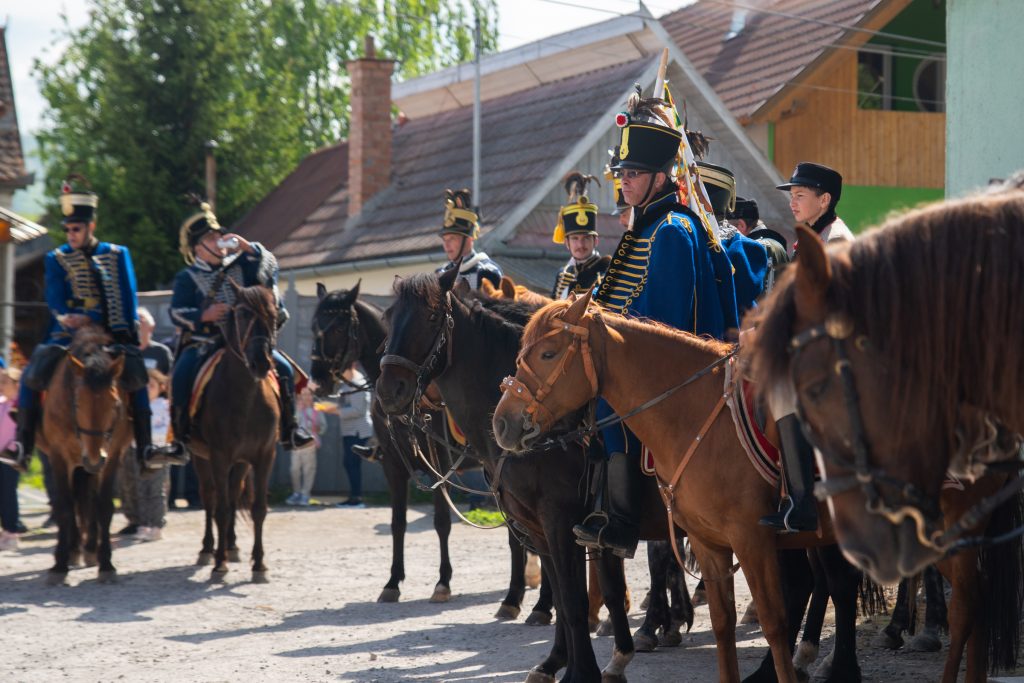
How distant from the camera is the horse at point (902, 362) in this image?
3.73 meters

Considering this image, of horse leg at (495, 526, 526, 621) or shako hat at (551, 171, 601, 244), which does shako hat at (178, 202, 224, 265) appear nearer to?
shako hat at (551, 171, 601, 244)

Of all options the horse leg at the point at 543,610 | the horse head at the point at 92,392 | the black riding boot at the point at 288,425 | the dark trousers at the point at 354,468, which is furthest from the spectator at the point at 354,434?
the horse leg at the point at 543,610

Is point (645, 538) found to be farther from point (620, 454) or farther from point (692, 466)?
point (692, 466)

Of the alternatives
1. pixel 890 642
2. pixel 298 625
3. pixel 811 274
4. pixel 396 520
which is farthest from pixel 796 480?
pixel 396 520

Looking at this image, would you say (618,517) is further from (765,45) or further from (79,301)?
(765,45)

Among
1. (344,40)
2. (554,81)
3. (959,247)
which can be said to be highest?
(344,40)

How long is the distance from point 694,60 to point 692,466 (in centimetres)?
2343

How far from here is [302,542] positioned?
556 inches

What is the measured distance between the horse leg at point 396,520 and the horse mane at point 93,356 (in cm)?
265

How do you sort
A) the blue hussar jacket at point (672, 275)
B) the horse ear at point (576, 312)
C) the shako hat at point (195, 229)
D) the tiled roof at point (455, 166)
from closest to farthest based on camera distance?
the horse ear at point (576, 312) < the blue hussar jacket at point (672, 275) < the shako hat at point (195, 229) < the tiled roof at point (455, 166)

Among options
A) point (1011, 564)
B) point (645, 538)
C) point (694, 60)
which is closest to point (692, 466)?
point (645, 538)

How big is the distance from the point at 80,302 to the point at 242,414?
1.78 m

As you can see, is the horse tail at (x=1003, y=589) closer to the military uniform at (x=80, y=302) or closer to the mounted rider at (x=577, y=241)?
the mounted rider at (x=577, y=241)

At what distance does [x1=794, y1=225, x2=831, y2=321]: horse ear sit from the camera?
3.75 metres
